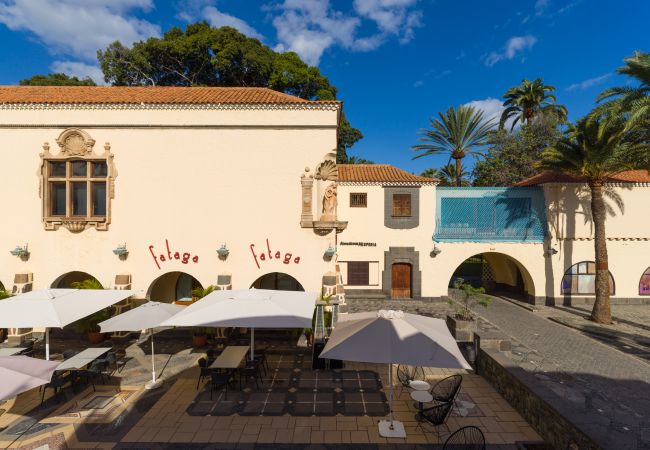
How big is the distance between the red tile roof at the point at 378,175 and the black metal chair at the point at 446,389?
13.3 m

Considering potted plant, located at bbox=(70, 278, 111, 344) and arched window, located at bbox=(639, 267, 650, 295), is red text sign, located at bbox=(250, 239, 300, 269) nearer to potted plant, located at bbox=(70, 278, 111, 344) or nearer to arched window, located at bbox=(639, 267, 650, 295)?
potted plant, located at bbox=(70, 278, 111, 344)

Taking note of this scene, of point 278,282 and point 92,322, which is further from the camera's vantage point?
point 278,282

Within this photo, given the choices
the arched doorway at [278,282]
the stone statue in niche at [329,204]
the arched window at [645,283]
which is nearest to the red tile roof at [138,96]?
the stone statue in niche at [329,204]

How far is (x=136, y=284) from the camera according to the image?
11.9 m

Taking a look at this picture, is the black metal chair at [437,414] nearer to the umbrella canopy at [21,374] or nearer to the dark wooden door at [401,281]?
the umbrella canopy at [21,374]

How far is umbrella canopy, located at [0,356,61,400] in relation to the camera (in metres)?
4.97

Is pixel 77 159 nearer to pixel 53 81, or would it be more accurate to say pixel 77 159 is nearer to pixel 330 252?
pixel 330 252

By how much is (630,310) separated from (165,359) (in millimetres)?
24228

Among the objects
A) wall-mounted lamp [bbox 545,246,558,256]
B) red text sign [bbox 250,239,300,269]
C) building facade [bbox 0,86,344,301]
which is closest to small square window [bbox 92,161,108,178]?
building facade [bbox 0,86,344,301]

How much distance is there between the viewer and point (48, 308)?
296 inches

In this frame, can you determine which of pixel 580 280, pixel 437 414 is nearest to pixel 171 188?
pixel 437 414

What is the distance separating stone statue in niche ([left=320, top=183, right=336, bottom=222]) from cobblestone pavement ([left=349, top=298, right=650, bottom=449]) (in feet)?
23.3

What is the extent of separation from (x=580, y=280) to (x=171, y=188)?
2358cm

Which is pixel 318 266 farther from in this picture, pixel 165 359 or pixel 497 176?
pixel 497 176
